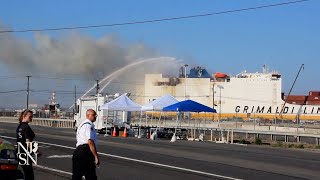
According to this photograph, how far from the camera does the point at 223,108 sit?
123500 millimetres

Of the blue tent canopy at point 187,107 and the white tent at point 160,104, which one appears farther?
the white tent at point 160,104

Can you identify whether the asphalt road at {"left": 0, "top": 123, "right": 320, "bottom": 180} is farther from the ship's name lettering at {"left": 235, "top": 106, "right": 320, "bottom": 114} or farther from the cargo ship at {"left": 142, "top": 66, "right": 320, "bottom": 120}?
the ship's name lettering at {"left": 235, "top": 106, "right": 320, "bottom": 114}

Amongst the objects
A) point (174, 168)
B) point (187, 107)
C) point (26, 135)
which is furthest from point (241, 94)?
point (26, 135)

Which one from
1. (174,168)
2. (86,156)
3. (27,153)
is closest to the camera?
(86,156)

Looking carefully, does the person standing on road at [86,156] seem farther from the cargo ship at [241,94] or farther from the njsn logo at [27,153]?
the cargo ship at [241,94]

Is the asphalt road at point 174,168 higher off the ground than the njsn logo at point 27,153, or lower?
lower

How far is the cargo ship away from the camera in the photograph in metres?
117

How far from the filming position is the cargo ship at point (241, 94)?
117 m

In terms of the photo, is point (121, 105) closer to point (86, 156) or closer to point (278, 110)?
point (86, 156)

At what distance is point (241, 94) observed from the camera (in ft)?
397

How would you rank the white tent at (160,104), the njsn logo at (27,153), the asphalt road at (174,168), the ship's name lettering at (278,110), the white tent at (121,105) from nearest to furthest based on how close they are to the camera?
the njsn logo at (27,153), the asphalt road at (174,168), the white tent at (121,105), the white tent at (160,104), the ship's name lettering at (278,110)

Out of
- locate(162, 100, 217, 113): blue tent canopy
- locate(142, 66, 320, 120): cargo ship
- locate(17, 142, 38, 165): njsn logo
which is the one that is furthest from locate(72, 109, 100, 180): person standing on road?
locate(142, 66, 320, 120): cargo ship

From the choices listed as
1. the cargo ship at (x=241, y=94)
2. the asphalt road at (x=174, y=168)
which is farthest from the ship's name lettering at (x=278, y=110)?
the asphalt road at (x=174, y=168)

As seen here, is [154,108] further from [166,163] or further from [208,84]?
[208,84]
